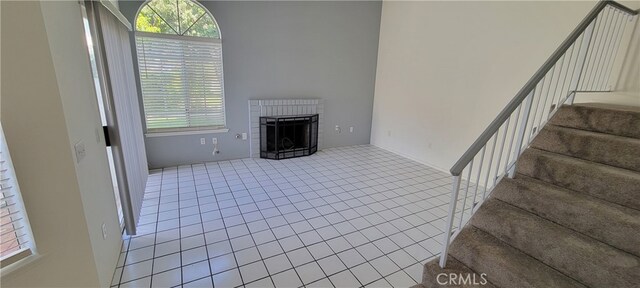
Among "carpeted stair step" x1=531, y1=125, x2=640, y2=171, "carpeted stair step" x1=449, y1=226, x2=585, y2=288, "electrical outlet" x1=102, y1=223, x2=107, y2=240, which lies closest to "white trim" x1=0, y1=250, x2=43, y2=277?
"electrical outlet" x1=102, y1=223, x2=107, y2=240

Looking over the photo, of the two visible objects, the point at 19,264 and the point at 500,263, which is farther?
the point at 500,263

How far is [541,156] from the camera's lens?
78.9 inches

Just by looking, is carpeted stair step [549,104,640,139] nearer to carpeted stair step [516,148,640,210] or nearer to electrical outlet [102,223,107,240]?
carpeted stair step [516,148,640,210]

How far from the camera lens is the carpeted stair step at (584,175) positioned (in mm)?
1612

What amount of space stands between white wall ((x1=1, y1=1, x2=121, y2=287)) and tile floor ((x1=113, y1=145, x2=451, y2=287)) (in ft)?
1.74

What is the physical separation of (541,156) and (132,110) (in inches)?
154

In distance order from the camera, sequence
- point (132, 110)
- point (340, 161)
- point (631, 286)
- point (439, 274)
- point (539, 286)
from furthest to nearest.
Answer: point (340, 161)
point (132, 110)
point (439, 274)
point (539, 286)
point (631, 286)

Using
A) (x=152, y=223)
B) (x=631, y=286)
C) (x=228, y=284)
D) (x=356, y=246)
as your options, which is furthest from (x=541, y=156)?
(x=152, y=223)

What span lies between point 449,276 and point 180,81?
4.18 metres

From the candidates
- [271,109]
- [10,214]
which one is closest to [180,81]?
[271,109]

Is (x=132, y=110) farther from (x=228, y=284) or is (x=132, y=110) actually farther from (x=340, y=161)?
(x=340, y=161)

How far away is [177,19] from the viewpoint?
3.93 metres

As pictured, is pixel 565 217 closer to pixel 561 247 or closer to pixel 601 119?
pixel 561 247

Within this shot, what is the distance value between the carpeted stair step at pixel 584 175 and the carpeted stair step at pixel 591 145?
61mm
